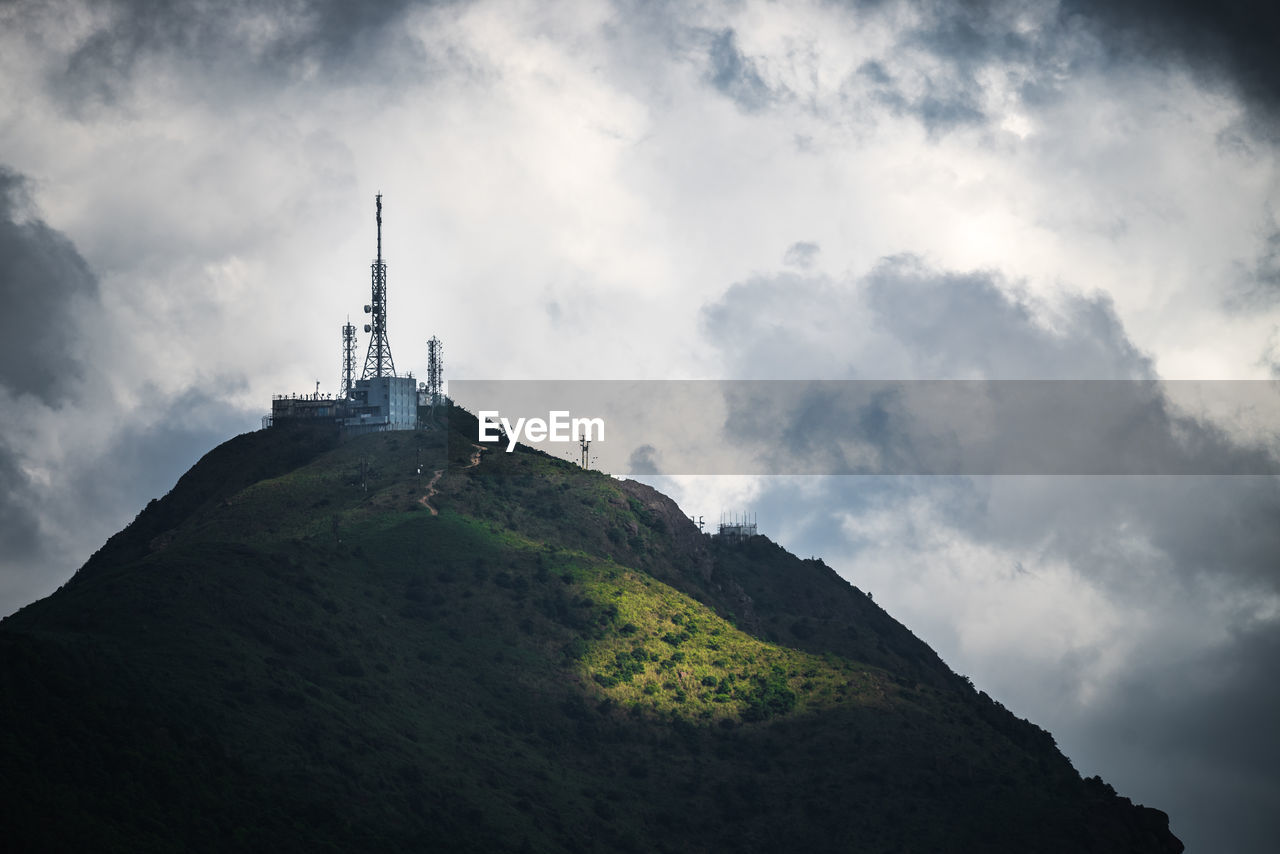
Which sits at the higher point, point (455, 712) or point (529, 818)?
point (455, 712)

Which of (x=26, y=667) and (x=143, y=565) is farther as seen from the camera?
(x=143, y=565)

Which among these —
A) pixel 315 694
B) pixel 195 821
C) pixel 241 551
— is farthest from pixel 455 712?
pixel 195 821

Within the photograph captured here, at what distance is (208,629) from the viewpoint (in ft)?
543

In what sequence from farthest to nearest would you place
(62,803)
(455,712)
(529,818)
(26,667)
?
(455,712) < (529,818) < (26,667) < (62,803)

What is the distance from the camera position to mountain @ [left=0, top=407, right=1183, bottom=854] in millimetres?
137500

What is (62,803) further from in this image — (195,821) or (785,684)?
(785,684)

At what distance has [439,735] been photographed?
168 metres

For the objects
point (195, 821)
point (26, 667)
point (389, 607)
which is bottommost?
point (195, 821)

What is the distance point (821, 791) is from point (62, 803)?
283 ft

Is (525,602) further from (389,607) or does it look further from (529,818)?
(529,818)

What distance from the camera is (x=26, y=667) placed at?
140375mm

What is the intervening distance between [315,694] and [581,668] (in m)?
38.8

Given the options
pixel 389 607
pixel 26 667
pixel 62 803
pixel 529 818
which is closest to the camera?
pixel 62 803

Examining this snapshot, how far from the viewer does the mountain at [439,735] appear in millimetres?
137500
